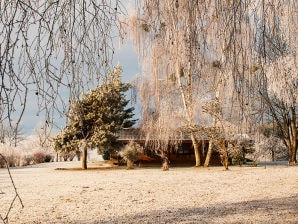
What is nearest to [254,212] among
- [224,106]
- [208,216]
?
[208,216]

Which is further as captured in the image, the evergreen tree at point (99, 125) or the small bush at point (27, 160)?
the small bush at point (27, 160)

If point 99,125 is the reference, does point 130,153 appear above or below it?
below

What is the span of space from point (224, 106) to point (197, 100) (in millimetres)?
1127

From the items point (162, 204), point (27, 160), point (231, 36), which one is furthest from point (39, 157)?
point (231, 36)

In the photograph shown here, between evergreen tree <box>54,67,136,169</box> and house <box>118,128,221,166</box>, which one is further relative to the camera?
house <box>118,128,221,166</box>

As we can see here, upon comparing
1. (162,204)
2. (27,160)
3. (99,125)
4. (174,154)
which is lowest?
(162,204)

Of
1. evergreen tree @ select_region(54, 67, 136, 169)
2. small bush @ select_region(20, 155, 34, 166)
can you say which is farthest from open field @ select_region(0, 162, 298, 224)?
small bush @ select_region(20, 155, 34, 166)

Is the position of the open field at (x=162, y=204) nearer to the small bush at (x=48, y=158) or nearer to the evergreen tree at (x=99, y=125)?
the evergreen tree at (x=99, y=125)

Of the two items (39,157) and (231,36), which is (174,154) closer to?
(39,157)

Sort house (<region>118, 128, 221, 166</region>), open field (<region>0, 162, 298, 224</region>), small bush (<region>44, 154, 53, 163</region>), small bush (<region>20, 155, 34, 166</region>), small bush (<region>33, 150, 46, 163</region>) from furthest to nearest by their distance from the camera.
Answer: small bush (<region>44, 154, 53, 163</region>) < small bush (<region>33, 150, 46, 163</region>) < small bush (<region>20, 155, 34, 166</region>) < house (<region>118, 128, 221, 166</region>) < open field (<region>0, 162, 298, 224</region>)

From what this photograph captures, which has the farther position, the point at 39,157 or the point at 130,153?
the point at 39,157

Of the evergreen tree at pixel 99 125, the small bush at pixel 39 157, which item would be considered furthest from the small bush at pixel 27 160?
the evergreen tree at pixel 99 125

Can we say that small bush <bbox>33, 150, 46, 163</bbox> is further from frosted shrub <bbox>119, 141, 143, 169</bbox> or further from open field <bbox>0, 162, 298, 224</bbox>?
open field <bbox>0, 162, 298, 224</bbox>

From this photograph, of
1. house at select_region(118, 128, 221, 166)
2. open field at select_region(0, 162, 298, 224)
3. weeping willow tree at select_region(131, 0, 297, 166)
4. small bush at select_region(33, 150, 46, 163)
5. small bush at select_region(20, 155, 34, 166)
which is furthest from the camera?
small bush at select_region(33, 150, 46, 163)
